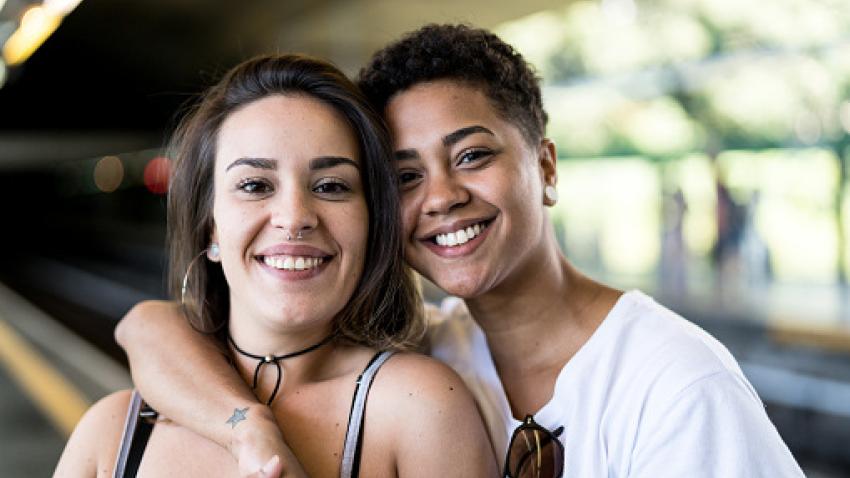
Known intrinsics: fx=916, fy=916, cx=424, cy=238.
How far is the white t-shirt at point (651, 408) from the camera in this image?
1642mm

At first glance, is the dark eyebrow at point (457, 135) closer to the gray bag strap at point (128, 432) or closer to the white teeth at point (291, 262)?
the white teeth at point (291, 262)

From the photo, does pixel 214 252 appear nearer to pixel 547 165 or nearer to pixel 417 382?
pixel 417 382

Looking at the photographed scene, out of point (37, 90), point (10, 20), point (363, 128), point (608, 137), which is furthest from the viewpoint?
point (37, 90)

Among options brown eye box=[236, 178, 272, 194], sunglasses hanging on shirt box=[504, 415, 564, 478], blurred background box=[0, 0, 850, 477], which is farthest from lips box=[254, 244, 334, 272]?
blurred background box=[0, 0, 850, 477]

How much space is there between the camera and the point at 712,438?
1.64m

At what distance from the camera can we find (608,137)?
12492 mm

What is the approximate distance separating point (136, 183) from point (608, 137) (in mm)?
30143

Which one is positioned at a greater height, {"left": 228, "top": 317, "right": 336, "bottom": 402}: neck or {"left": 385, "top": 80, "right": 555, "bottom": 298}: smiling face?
{"left": 385, "top": 80, "right": 555, "bottom": 298}: smiling face

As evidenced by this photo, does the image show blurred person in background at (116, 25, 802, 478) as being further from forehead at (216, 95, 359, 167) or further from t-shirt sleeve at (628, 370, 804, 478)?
forehead at (216, 95, 359, 167)

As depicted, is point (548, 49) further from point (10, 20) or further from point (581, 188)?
point (10, 20)

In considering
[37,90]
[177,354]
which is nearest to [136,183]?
[37,90]

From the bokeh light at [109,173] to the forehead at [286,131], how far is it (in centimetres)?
3929

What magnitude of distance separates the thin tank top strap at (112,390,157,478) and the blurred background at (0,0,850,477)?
2.52 feet

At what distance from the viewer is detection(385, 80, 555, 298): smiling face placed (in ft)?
6.63
